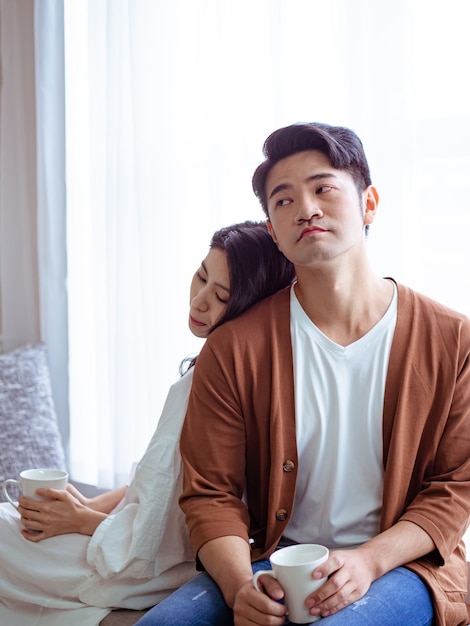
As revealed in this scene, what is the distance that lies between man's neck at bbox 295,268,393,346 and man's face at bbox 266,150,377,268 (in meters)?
0.06

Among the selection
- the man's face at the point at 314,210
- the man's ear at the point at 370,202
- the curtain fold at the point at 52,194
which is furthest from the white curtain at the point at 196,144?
the man's face at the point at 314,210

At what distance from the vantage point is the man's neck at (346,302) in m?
1.60

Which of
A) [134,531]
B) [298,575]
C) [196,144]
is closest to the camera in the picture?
[298,575]

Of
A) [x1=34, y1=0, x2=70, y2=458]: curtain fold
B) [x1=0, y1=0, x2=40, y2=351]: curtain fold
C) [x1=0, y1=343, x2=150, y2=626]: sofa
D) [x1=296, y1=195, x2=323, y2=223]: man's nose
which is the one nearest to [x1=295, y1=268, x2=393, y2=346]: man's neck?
[x1=296, y1=195, x2=323, y2=223]: man's nose

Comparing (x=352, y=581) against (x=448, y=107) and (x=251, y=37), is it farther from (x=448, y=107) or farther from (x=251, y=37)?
(x=251, y=37)

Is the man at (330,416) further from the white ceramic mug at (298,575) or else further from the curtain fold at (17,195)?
the curtain fold at (17,195)

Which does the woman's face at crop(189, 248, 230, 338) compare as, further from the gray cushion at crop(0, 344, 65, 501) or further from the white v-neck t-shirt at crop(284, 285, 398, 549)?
the gray cushion at crop(0, 344, 65, 501)

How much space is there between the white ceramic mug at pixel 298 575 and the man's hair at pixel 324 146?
73cm

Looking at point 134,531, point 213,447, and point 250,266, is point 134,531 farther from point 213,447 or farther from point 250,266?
point 250,266

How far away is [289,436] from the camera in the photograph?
61.4 inches

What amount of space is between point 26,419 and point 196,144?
1002 mm

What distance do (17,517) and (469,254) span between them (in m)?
1.20

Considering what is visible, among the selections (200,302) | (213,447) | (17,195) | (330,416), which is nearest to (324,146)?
(200,302)

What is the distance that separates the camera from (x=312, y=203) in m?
1.54
